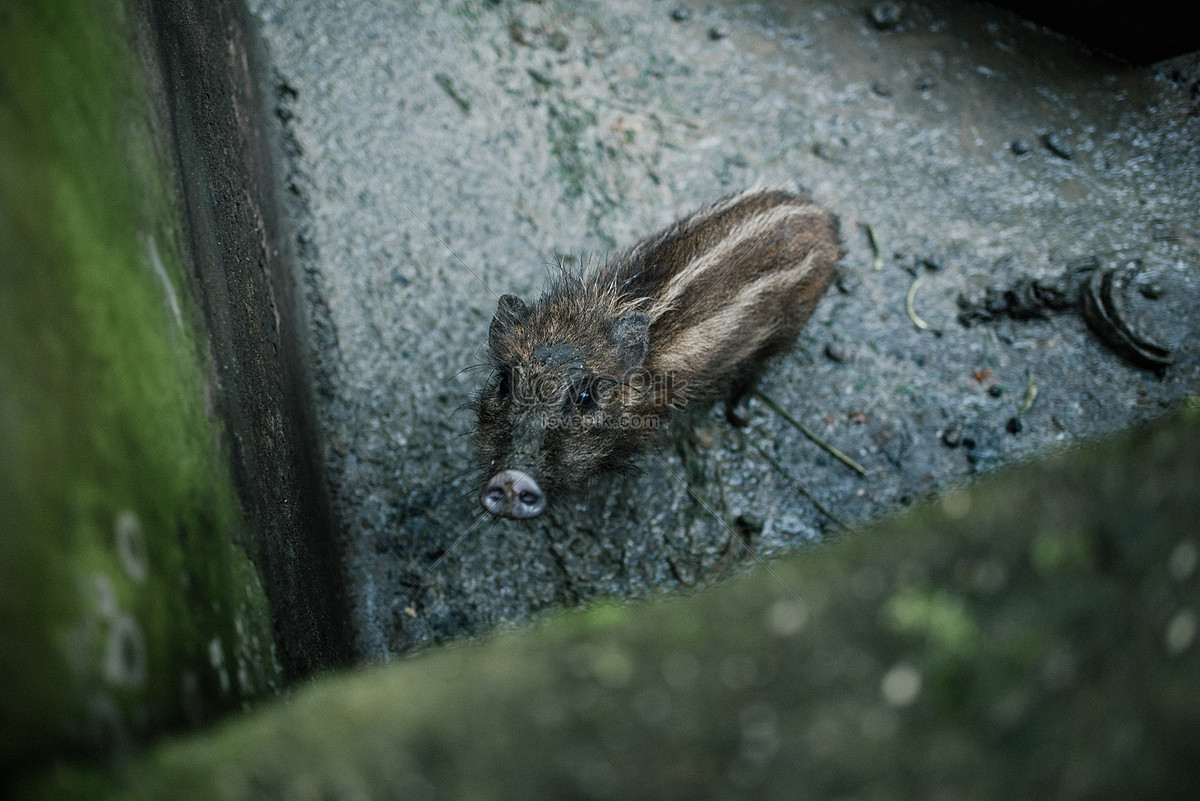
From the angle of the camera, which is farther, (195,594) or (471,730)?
(195,594)

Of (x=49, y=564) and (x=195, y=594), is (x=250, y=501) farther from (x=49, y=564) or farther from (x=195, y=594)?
(x=49, y=564)

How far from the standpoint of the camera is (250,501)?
2.12 meters

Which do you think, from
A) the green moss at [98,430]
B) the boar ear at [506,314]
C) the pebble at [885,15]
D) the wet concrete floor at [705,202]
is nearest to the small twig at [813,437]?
the wet concrete floor at [705,202]

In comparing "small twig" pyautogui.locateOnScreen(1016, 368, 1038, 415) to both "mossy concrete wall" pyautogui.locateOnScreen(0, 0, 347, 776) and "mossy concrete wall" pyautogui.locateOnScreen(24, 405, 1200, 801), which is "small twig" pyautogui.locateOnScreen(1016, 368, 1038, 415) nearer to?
"mossy concrete wall" pyautogui.locateOnScreen(24, 405, 1200, 801)

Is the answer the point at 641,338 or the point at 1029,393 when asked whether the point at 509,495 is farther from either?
the point at 1029,393

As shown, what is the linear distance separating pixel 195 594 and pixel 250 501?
0.57 m

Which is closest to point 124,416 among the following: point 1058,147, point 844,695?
point 844,695

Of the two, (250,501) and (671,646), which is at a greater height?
(671,646)

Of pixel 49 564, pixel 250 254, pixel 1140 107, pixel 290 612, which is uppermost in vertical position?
pixel 49 564

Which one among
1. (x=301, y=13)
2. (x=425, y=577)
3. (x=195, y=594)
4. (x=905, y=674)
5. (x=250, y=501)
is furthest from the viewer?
(x=301, y=13)

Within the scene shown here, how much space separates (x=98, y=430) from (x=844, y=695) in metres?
1.31

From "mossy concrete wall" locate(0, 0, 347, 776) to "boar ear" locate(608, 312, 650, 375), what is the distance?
Answer: 58.0 inches

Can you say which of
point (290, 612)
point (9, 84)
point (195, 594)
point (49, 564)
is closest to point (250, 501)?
point (290, 612)

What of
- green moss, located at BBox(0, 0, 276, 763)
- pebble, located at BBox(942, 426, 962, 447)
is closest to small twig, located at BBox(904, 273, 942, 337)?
pebble, located at BBox(942, 426, 962, 447)
